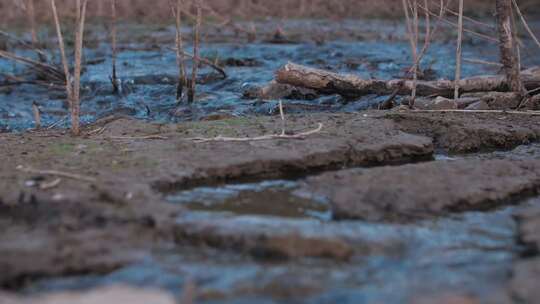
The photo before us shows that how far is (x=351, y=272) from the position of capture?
7.73 feet

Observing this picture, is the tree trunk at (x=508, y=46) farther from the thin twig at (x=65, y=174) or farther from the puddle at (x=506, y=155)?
the thin twig at (x=65, y=174)

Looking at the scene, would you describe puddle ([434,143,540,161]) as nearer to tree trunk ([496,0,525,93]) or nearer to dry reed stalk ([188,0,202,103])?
tree trunk ([496,0,525,93])

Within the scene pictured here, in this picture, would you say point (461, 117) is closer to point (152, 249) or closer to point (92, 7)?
point (152, 249)

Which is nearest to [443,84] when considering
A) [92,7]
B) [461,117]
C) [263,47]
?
[461,117]

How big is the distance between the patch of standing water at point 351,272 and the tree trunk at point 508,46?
2987mm

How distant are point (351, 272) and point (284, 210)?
26.1 inches

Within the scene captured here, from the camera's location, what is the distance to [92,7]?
17.6m

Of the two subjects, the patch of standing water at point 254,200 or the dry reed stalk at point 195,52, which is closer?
the patch of standing water at point 254,200

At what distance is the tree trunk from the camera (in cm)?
530

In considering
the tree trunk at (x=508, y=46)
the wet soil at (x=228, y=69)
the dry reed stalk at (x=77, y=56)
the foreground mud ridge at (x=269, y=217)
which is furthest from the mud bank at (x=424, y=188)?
the wet soil at (x=228, y=69)

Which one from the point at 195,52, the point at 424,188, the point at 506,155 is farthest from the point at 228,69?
the point at 424,188

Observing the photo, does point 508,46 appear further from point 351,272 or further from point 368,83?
point 351,272

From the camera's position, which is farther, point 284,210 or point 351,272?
point 284,210

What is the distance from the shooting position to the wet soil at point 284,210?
2293 millimetres
